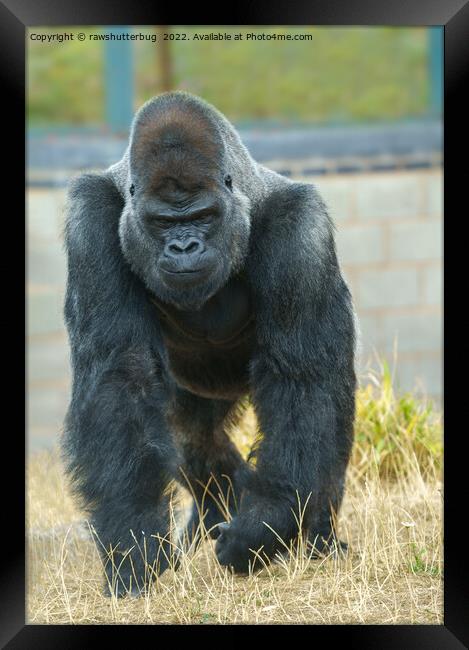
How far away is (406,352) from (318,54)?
13.8 ft

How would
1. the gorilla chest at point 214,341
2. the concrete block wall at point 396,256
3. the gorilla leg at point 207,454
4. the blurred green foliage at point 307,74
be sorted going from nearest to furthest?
the gorilla chest at point 214,341 → the gorilla leg at point 207,454 → the concrete block wall at point 396,256 → the blurred green foliage at point 307,74

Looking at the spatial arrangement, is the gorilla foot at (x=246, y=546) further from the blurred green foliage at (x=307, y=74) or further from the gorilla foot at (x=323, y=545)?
the blurred green foliage at (x=307, y=74)

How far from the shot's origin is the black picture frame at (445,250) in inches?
118

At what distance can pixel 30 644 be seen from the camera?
304cm

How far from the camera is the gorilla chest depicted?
4125 mm

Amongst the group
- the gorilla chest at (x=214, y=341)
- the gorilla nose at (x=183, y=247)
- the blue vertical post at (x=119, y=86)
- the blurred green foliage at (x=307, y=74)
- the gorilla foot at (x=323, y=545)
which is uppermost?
the blurred green foliage at (x=307, y=74)

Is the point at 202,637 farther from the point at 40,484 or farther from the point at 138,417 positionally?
the point at 40,484

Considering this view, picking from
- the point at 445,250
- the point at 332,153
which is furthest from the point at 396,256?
the point at 445,250

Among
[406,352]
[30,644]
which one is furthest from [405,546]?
[406,352]

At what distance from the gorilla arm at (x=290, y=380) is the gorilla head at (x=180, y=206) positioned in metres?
0.20

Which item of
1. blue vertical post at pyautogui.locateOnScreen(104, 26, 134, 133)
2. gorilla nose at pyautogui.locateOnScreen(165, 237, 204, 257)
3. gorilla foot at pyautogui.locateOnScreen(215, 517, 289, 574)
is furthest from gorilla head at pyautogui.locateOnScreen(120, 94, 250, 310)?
blue vertical post at pyautogui.locateOnScreen(104, 26, 134, 133)

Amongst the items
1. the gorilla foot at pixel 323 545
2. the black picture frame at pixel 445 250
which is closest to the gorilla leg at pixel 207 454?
the gorilla foot at pixel 323 545

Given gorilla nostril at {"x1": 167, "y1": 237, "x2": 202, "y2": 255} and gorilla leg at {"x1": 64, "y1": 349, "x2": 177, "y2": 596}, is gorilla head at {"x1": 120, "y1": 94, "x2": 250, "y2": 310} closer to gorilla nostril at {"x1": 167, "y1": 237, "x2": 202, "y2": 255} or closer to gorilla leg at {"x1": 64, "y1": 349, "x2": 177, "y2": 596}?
gorilla nostril at {"x1": 167, "y1": 237, "x2": 202, "y2": 255}
